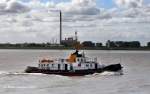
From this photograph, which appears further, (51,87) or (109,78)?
(109,78)

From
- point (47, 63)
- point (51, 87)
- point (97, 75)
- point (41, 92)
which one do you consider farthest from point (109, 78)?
point (41, 92)

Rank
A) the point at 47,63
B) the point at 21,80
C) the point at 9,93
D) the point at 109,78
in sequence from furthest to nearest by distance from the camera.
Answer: the point at 47,63 → the point at 109,78 → the point at 21,80 → the point at 9,93

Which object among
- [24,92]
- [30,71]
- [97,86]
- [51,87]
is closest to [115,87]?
[97,86]

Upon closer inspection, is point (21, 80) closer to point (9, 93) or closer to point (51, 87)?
point (51, 87)

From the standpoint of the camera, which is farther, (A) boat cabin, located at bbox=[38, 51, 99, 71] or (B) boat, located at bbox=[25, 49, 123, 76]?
(A) boat cabin, located at bbox=[38, 51, 99, 71]

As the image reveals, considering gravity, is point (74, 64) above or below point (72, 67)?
above

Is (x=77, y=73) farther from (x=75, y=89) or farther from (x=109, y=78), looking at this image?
(x=75, y=89)

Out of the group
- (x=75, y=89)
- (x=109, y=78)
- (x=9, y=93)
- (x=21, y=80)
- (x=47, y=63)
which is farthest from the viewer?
(x=47, y=63)

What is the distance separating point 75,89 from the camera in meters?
70.7

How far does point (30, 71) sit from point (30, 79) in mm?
12053

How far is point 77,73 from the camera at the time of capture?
9300cm

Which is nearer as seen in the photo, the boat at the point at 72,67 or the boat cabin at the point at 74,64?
the boat at the point at 72,67

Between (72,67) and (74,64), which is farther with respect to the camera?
(72,67)

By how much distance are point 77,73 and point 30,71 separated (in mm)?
8431
